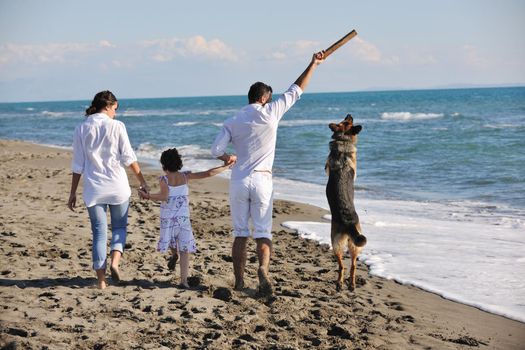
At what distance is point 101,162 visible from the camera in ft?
18.3

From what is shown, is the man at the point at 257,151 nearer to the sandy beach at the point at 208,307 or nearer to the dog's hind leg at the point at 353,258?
the sandy beach at the point at 208,307

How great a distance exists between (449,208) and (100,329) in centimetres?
837

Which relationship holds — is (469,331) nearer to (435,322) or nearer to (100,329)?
(435,322)

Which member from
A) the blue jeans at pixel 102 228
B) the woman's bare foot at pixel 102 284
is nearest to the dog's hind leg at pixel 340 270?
the blue jeans at pixel 102 228

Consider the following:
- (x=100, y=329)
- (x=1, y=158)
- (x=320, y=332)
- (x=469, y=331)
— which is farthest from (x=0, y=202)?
(x=1, y=158)

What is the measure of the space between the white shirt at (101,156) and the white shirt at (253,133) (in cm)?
87

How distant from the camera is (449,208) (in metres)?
11.7

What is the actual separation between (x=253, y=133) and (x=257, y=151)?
0.16 metres

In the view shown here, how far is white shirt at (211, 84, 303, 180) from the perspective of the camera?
213 inches

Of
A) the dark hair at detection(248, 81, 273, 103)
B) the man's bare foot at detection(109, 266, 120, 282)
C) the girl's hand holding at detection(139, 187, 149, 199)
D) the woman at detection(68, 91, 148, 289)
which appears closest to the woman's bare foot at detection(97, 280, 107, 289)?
the woman at detection(68, 91, 148, 289)

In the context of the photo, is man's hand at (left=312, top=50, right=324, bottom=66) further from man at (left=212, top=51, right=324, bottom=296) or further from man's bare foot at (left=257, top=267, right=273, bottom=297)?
man's bare foot at (left=257, top=267, right=273, bottom=297)

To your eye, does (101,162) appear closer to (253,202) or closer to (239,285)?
(253,202)

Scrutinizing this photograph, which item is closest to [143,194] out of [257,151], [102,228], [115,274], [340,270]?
[102,228]

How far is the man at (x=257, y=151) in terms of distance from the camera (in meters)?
5.42
